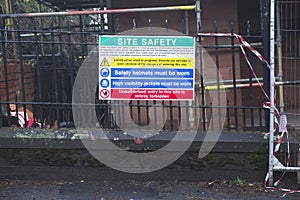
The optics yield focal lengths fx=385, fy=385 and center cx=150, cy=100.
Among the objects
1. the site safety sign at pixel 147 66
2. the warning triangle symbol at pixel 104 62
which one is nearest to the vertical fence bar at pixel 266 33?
the site safety sign at pixel 147 66

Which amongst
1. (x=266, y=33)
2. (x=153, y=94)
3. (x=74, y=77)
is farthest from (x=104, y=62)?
(x=266, y=33)

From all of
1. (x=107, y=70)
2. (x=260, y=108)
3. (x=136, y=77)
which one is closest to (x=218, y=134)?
(x=260, y=108)

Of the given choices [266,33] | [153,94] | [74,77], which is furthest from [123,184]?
[266,33]

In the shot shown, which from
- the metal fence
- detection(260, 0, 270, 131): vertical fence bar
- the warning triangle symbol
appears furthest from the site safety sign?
detection(260, 0, 270, 131): vertical fence bar

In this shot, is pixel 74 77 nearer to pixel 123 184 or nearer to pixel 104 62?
pixel 104 62

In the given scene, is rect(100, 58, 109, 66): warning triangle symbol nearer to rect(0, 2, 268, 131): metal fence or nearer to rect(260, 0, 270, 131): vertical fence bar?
rect(0, 2, 268, 131): metal fence

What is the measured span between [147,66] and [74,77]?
1.18m

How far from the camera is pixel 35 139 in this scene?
4344mm

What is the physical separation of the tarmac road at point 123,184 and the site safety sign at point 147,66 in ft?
2.96

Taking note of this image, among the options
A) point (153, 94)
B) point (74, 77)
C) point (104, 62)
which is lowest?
point (153, 94)

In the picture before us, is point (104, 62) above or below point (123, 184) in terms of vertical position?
above

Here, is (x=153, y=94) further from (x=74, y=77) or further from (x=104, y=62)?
(x=74, y=77)

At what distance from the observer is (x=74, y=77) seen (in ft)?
16.4

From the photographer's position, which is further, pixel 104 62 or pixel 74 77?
pixel 74 77
